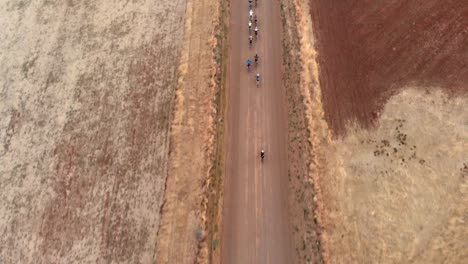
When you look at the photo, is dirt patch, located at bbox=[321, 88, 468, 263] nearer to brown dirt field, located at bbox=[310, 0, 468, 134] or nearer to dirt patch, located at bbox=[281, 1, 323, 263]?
dirt patch, located at bbox=[281, 1, 323, 263]

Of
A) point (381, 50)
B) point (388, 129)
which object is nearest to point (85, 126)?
point (388, 129)

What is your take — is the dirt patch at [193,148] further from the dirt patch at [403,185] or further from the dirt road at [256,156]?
the dirt patch at [403,185]

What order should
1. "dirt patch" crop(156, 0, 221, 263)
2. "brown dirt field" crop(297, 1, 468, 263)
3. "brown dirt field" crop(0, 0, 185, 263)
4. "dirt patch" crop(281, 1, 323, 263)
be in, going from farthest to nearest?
1. "brown dirt field" crop(0, 0, 185, 263)
2. "dirt patch" crop(156, 0, 221, 263)
3. "dirt patch" crop(281, 1, 323, 263)
4. "brown dirt field" crop(297, 1, 468, 263)

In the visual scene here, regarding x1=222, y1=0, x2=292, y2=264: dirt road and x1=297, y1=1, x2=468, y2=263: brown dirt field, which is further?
x1=222, y1=0, x2=292, y2=264: dirt road

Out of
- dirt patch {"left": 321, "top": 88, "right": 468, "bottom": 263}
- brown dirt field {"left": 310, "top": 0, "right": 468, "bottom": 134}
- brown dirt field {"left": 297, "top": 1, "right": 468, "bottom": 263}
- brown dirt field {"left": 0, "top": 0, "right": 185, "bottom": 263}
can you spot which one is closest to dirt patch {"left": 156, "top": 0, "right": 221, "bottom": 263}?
brown dirt field {"left": 0, "top": 0, "right": 185, "bottom": 263}

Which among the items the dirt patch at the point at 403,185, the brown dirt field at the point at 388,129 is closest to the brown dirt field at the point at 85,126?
the brown dirt field at the point at 388,129

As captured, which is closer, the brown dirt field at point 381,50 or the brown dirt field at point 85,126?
the brown dirt field at point 85,126
